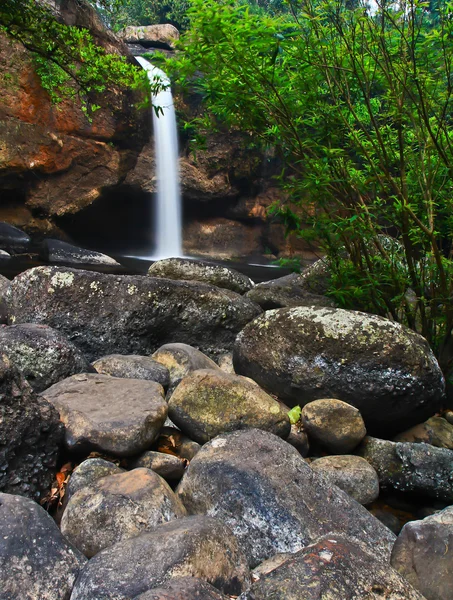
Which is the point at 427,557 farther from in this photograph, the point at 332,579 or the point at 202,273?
the point at 202,273

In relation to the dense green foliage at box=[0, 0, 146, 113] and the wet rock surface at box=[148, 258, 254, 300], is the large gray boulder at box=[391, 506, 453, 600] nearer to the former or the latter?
the dense green foliage at box=[0, 0, 146, 113]

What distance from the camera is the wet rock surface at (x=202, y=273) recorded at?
705cm

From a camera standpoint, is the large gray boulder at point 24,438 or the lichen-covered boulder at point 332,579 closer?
the lichen-covered boulder at point 332,579

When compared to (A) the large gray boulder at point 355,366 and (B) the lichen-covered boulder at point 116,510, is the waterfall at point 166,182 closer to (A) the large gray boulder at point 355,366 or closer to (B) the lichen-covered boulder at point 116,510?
(A) the large gray boulder at point 355,366

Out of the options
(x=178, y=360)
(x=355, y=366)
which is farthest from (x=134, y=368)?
(x=355, y=366)

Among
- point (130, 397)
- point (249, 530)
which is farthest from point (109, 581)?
point (130, 397)

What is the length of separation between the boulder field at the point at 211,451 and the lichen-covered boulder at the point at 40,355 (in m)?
0.01

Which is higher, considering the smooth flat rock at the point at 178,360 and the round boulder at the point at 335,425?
the smooth flat rock at the point at 178,360

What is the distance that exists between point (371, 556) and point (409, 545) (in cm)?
57

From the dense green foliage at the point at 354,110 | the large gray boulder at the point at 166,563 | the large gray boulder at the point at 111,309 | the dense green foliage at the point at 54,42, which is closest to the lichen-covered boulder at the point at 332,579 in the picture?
the large gray boulder at the point at 166,563

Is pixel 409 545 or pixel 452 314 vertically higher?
pixel 452 314

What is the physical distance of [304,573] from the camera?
1.82 metres

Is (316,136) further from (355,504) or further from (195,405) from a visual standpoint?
(355,504)

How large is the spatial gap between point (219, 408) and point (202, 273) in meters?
3.53
